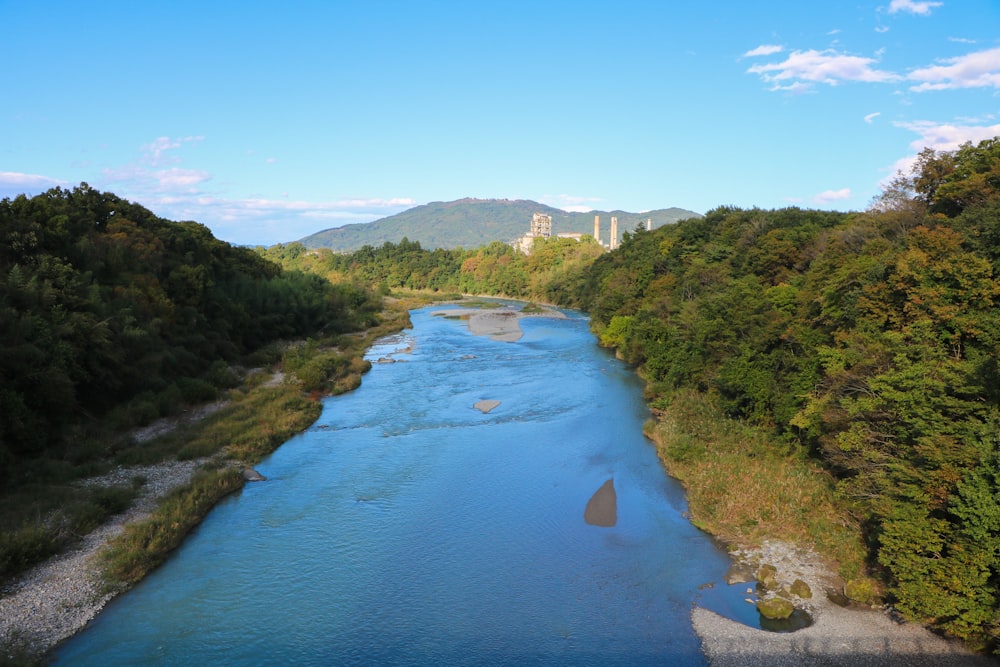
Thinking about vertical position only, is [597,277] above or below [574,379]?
above

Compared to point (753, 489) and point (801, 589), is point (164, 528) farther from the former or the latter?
point (753, 489)

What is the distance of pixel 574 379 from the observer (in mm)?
34156

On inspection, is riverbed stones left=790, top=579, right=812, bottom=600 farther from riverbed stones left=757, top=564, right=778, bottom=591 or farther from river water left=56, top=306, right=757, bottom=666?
river water left=56, top=306, right=757, bottom=666

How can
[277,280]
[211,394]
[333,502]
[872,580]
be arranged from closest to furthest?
[872,580] → [333,502] → [211,394] → [277,280]

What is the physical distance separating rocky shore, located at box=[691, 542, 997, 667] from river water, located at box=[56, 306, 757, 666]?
48 cm

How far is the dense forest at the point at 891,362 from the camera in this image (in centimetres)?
1031

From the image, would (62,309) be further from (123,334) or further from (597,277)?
(597,277)

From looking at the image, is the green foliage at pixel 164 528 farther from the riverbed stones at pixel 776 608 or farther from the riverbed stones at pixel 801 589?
the riverbed stones at pixel 801 589

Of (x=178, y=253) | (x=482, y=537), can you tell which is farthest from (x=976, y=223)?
(x=178, y=253)

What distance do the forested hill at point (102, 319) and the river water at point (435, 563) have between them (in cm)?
586

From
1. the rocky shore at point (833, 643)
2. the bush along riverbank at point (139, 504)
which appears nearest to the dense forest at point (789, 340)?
the rocky shore at point (833, 643)

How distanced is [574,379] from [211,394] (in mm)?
17938

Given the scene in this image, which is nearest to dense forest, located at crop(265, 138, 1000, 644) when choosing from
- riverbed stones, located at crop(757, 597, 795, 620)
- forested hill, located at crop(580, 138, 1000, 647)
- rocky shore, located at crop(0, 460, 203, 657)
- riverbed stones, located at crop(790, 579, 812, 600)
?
forested hill, located at crop(580, 138, 1000, 647)

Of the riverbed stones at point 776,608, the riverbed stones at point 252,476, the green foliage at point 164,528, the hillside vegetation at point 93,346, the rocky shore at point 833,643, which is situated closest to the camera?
the rocky shore at point 833,643
